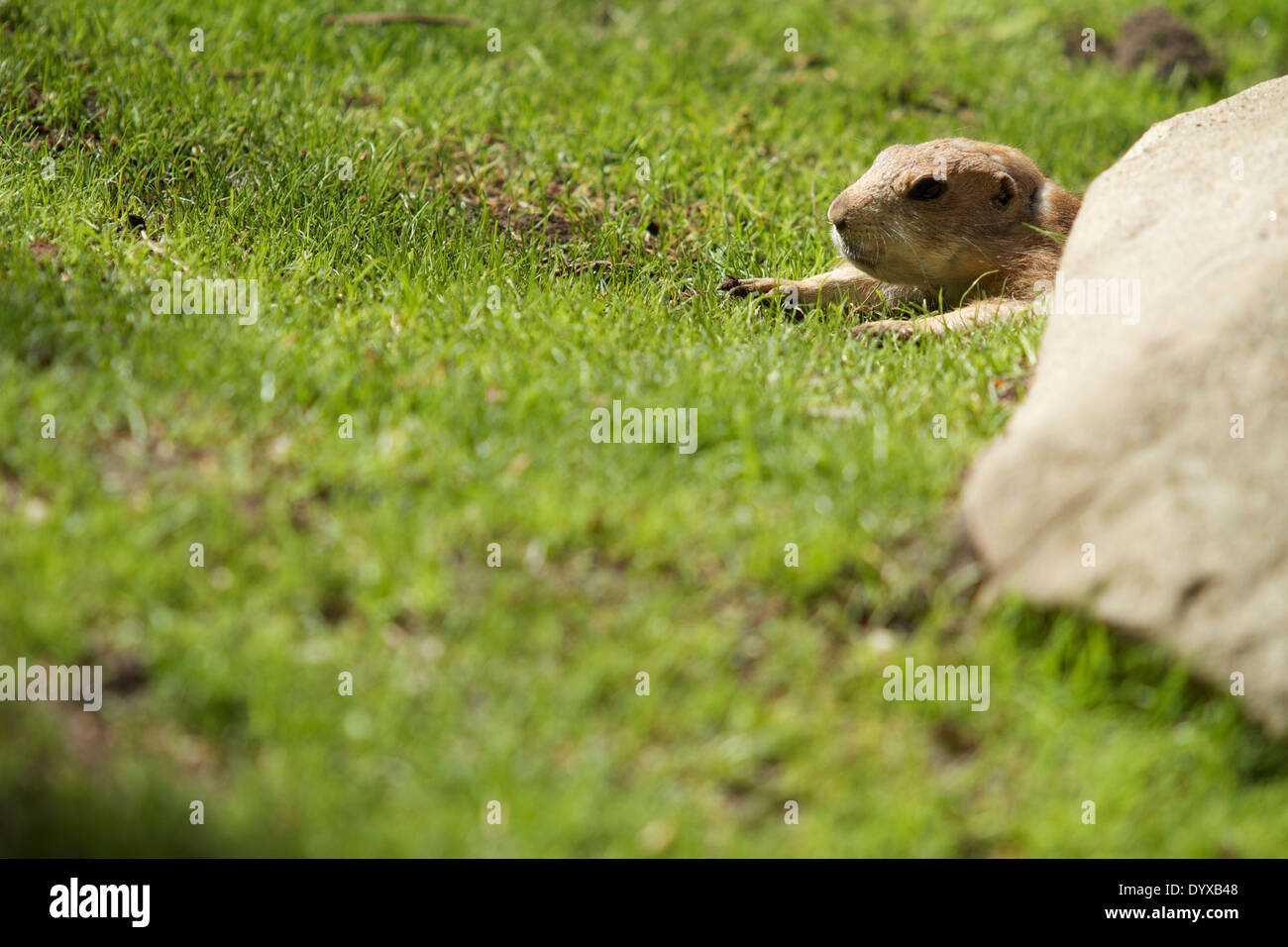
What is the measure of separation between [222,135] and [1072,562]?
4892 mm

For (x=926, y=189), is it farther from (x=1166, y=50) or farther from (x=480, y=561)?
(x=1166, y=50)

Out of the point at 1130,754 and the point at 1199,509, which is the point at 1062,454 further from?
the point at 1130,754

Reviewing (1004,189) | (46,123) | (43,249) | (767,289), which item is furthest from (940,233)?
(46,123)

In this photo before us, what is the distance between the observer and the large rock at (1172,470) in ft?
11.8

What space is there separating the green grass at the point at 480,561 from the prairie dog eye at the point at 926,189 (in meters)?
0.77

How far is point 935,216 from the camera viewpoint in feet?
20.3

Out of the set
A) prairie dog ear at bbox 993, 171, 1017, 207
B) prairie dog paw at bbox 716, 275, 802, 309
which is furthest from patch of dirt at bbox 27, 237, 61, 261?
prairie dog ear at bbox 993, 171, 1017, 207

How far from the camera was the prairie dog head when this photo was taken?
614cm

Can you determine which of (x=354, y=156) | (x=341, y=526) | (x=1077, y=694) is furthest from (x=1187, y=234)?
(x=354, y=156)

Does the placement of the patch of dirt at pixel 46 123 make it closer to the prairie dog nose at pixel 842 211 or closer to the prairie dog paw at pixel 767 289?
the prairie dog paw at pixel 767 289

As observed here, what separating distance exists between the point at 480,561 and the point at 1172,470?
2144 mm

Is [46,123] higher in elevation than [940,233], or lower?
higher

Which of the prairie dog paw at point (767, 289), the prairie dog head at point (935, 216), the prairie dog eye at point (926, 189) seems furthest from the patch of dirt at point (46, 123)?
the prairie dog eye at point (926, 189)

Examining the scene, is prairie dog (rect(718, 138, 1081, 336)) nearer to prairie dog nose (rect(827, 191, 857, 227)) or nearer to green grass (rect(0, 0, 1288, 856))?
prairie dog nose (rect(827, 191, 857, 227))
